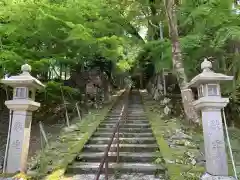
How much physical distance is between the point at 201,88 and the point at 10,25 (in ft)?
23.0

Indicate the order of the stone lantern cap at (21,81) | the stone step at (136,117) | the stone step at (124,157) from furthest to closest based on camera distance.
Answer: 1. the stone step at (136,117)
2. the stone step at (124,157)
3. the stone lantern cap at (21,81)

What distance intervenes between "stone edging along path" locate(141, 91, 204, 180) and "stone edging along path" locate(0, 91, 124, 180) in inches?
91.8

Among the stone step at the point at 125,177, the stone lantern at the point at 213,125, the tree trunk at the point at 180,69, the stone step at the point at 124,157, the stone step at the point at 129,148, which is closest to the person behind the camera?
the stone lantern at the point at 213,125

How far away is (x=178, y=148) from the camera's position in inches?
284

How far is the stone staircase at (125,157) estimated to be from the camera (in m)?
6.02

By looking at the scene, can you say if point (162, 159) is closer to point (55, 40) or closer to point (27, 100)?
point (27, 100)

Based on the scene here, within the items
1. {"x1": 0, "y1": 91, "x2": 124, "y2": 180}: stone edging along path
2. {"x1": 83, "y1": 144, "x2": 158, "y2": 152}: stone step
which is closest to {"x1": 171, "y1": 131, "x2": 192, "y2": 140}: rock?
{"x1": 83, "y1": 144, "x2": 158, "y2": 152}: stone step

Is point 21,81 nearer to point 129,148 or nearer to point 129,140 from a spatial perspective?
point 129,148

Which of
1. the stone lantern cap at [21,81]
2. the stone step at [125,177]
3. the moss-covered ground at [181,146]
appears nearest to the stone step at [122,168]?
the stone step at [125,177]

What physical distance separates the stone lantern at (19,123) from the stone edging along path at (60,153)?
1.20 feet

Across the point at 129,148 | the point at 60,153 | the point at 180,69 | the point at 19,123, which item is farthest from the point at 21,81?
the point at 180,69

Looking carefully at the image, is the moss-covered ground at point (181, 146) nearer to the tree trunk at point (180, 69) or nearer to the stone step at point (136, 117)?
the stone step at point (136, 117)

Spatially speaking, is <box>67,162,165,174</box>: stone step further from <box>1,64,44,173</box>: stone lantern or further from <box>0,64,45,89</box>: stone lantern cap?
<box>0,64,45,89</box>: stone lantern cap

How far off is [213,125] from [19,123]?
409 cm
